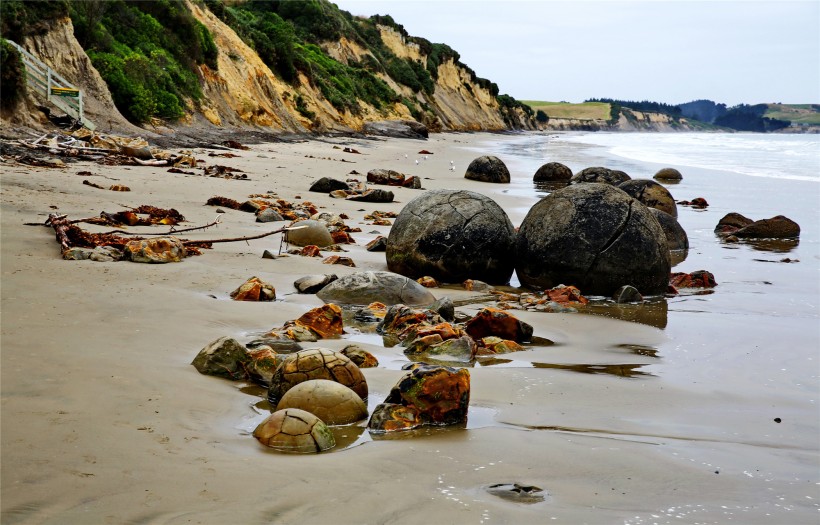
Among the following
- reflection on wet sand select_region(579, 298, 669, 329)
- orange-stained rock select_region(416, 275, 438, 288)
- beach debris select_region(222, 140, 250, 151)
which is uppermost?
beach debris select_region(222, 140, 250, 151)

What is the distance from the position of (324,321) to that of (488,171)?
1595 centimetres

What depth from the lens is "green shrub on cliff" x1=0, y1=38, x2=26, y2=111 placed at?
15.7 meters

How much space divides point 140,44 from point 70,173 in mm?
14393

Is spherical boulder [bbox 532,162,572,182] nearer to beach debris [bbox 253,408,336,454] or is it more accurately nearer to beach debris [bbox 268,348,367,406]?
beach debris [bbox 268,348,367,406]

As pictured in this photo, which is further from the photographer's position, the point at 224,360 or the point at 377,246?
the point at 377,246

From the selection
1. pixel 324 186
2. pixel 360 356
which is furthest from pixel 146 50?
pixel 360 356

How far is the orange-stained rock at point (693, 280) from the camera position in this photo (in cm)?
813

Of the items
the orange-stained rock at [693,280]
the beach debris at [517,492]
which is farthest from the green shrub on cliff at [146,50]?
the beach debris at [517,492]

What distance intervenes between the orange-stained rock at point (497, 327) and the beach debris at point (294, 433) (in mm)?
2294

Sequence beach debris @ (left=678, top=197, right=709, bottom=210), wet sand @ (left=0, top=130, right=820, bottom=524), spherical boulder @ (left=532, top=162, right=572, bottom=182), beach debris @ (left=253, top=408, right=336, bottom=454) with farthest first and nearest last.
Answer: spherical boulder @ (left=532, top=162, right=572, bottom=182), beach debris @ (left=678, top=197, right=709, bottom=210), beach debris @ (left=253, top=408, right=336, bottom=454), wet sand @ (left=0, top=130, right=820, bottom=524)

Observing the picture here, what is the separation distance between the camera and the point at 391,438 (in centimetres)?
348

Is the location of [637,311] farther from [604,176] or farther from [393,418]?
[604,176]

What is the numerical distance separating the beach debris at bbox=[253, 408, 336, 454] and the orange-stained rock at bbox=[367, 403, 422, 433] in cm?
29

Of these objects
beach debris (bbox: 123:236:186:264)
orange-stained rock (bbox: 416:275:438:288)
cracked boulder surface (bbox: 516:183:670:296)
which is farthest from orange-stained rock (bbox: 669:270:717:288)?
beach debris (bbox: 123:236:186:264)
